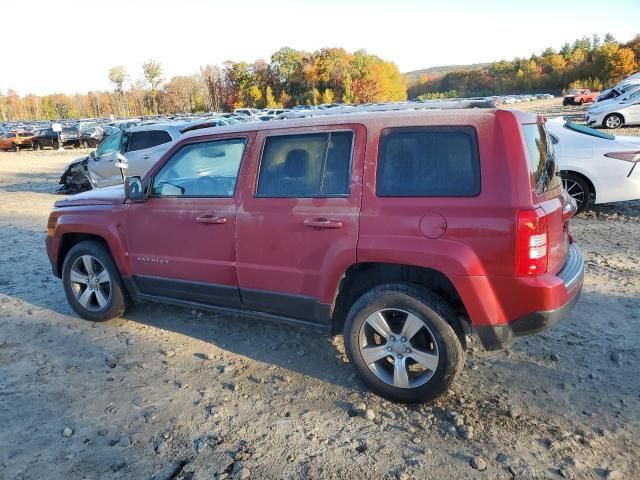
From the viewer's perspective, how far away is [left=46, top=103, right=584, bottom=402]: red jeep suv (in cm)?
292

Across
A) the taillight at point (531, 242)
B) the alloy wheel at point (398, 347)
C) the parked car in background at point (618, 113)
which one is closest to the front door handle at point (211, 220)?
the alloy wheel at point (398, 347)

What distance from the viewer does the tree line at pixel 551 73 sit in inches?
3770

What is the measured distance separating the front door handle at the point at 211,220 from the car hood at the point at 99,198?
1029 mm

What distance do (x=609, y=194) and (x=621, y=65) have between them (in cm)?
10635

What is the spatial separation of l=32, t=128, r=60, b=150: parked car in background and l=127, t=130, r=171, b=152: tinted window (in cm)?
2742

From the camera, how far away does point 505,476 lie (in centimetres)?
260

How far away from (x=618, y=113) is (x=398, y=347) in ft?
70.4

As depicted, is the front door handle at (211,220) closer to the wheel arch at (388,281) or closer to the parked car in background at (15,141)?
the wheel arch at (388,281)

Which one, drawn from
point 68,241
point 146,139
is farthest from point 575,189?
point 146,139

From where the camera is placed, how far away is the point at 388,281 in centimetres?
337

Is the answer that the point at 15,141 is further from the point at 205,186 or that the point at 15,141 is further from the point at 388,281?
the point at 388,281

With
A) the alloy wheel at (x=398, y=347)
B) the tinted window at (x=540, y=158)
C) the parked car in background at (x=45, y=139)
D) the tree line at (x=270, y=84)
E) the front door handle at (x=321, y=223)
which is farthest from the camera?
the tree line at (x=270, y=84)

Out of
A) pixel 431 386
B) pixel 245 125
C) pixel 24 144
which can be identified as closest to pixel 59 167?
pixel 24 144

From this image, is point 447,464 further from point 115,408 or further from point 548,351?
point 115,408
